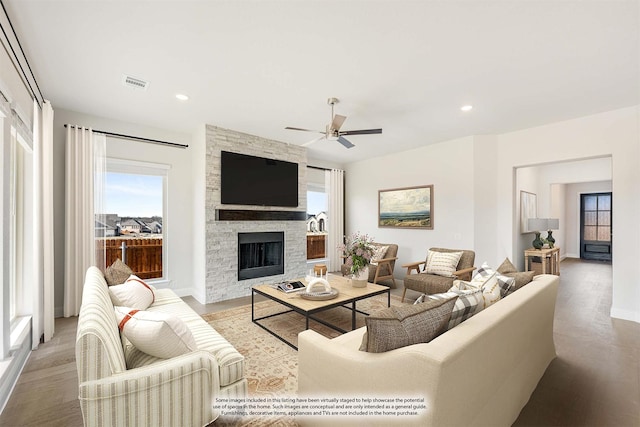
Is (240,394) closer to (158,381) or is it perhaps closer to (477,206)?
(158,381)

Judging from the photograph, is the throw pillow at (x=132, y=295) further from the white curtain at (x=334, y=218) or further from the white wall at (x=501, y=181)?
the white wall at (x=501, y=181)

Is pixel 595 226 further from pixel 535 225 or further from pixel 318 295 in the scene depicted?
pixel 318 295

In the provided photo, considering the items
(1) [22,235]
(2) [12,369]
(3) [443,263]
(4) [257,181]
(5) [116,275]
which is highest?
(4) [257,181]

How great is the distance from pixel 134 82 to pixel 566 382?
466 cm

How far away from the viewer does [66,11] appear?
6.36ft

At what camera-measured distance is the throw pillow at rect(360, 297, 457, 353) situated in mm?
1315

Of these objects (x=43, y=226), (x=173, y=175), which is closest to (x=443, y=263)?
(x=173, y=175)

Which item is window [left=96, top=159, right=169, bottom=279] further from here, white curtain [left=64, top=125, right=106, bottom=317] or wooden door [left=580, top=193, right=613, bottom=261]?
wooden door [left=580, top=193, right=613, bottom=261]

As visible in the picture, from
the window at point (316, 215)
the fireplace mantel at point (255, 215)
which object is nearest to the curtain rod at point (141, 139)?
the fireplace mantel at point (255, 215)

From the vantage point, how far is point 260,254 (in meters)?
4.91

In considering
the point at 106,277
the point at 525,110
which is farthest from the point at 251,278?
the point at 525,110

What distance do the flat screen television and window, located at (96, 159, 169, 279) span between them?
39.8 inches

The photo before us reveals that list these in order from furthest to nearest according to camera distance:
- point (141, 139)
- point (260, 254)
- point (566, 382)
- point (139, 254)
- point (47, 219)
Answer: point (260, 254) → point (139, 254) → point (141, 139) → point (47, 219) → point (566, 382)

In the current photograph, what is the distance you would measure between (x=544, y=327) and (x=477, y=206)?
275 centimetres
